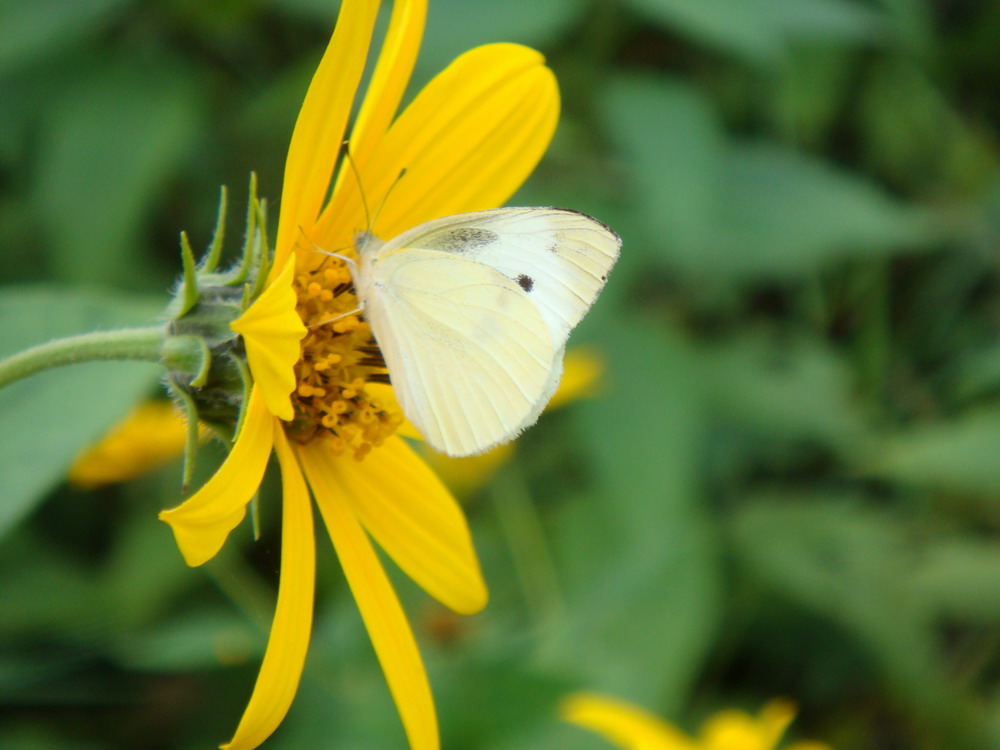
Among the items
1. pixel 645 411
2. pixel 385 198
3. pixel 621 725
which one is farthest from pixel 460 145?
pixel 645 411

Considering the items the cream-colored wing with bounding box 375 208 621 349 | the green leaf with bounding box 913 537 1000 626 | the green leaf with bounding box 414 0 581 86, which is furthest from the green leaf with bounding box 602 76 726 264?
the green leaf with bounding box 913 537 1000 626

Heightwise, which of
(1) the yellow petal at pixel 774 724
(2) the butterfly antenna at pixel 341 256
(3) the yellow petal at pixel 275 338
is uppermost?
(2) the butterfly antenna at pixel 341 256

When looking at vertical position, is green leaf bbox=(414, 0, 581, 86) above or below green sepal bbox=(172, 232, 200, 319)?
above

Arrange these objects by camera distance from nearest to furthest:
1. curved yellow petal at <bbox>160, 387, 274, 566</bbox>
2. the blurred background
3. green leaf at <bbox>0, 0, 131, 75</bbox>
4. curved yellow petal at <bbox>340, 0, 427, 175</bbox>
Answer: curved yellow petal at <bbox>160, 387, 274, 566</bbox> → curved yellow petal at <bbox>340, 0, 427, 175</bbox> → green leaf at <bbox>0, 0, 131, 75</bbox> → the blurred background

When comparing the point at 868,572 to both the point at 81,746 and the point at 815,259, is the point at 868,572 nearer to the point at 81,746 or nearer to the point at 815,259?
the point at 815,259

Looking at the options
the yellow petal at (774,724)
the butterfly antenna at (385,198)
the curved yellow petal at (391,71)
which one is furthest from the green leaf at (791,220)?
the curved yellow petal at (391,71)

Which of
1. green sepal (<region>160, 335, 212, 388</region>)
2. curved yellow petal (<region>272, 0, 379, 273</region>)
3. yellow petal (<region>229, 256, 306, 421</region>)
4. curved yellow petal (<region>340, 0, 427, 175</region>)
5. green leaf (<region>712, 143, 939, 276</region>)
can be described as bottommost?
green sepal (<region>160, 335, 212, 388</region>)

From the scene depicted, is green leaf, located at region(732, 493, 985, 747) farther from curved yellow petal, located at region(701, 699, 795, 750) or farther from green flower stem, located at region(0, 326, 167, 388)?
green flower stem, located at region(0, 326, 167, 388)

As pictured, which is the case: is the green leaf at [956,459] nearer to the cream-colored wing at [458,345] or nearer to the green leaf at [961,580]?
the green leaf at [961,580]
